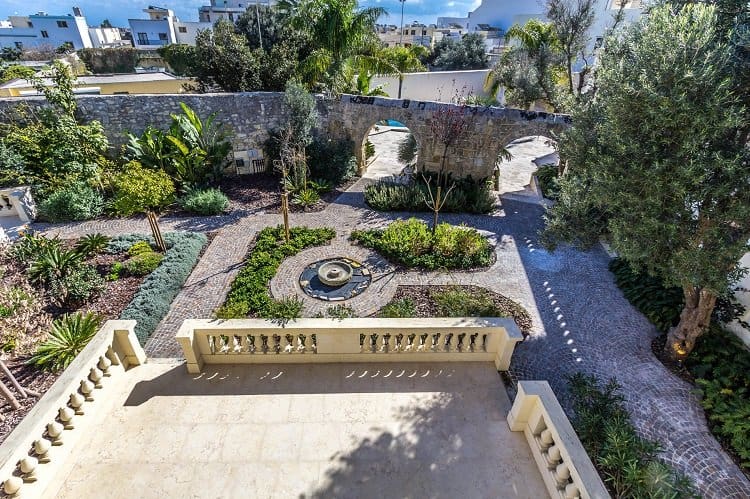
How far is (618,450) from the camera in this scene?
16.4 feet

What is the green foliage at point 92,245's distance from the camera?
10012mm

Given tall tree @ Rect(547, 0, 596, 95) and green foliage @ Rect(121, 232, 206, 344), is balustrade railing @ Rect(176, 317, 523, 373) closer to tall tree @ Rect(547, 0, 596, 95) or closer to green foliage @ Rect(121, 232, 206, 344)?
green foliage @ Rect(121, 232, 206, 344)

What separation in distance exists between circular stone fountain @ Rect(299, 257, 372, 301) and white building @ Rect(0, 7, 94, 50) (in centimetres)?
8646

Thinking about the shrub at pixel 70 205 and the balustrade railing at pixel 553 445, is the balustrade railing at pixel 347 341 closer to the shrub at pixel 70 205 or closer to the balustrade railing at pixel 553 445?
the balustrade railing at pixel 553 445

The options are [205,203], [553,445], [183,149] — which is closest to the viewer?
→ [553,445]

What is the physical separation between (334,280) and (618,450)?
6654 mm

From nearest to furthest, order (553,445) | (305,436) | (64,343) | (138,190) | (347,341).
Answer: (553,445) < (305,436) < (347,341) < (64,343) < (138,190)

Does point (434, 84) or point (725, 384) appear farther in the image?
point (434, 84)

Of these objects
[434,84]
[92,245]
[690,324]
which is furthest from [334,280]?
[434,84]

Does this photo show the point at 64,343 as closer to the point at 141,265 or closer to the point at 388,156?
the point at 141,265

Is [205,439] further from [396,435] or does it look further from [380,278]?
[380,278]

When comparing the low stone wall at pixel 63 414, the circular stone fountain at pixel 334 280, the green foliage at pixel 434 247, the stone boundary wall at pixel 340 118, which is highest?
the stone boundary wall at pixel 340 118

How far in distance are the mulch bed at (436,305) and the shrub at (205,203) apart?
788 centimetres

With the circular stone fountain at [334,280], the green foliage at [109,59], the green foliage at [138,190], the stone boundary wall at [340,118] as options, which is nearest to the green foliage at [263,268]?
the circular stone fountain at [334,280]
